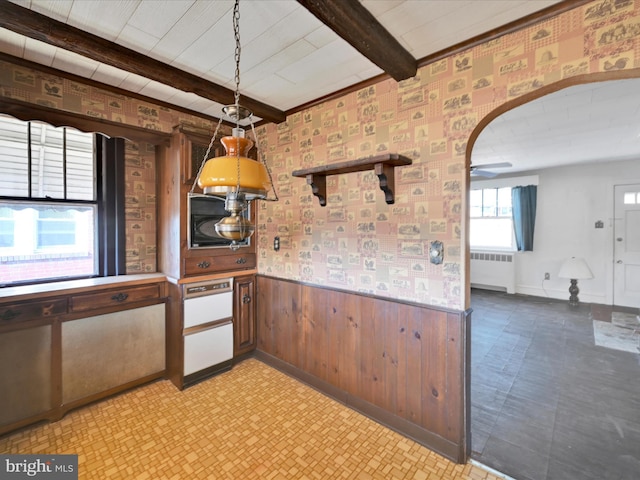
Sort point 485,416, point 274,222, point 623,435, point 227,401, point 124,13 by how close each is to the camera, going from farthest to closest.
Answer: point 274,222 → point 227,401 → point 485,416 → point 623,435 → point 124,13

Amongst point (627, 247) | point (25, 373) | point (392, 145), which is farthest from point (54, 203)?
point (627, 247)

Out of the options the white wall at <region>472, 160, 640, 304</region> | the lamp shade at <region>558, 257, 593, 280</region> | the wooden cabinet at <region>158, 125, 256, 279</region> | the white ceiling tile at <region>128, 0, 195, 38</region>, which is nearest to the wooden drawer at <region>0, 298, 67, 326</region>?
the wooden cabinet at <region>158, 125, 256, 279</region>

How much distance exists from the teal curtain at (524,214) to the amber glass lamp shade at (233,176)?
19.6ft

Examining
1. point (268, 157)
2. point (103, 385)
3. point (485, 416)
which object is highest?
point (268, 157)

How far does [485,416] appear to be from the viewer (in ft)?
7.12

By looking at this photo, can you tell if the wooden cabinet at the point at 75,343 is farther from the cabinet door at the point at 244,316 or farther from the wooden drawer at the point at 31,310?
the cabinet door at the point at 244,316

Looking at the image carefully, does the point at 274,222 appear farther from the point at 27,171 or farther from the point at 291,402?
the point at 27,171

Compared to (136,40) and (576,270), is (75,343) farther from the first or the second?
(576,270)

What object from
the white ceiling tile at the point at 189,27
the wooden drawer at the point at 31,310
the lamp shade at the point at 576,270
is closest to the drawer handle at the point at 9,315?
the wooden drawer at the point at 31,310

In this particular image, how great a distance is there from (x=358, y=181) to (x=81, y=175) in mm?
2305

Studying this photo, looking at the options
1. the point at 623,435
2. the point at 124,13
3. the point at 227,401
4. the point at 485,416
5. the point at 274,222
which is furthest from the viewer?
the point at 274,222

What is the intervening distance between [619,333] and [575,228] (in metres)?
2.17

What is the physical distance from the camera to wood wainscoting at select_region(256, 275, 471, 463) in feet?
5.78

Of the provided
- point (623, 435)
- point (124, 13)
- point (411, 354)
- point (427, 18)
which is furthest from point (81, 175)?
point (623, 435)
